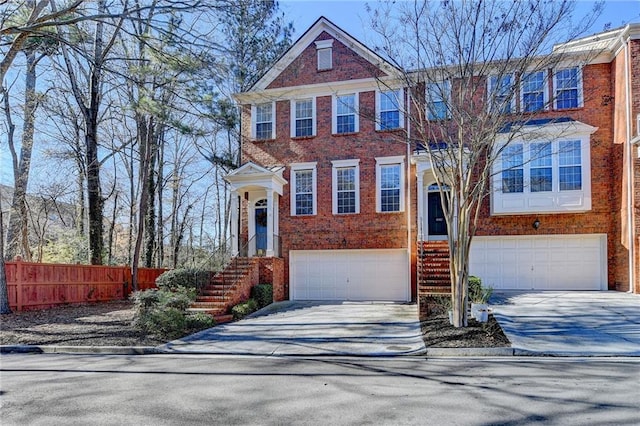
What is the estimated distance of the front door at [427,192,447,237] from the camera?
16.2 m

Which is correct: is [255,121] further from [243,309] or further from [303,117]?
[243,309]

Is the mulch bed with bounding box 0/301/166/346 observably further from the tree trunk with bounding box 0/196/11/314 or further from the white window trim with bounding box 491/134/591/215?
the white window trim with bounding box 491/134/591/215

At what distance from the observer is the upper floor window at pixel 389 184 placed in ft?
52.4

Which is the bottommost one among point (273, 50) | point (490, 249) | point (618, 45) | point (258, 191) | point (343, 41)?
point (490, 249)

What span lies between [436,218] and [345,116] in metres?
5.32

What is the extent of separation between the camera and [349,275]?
53.5 ft

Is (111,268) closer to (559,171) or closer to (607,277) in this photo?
(559,171)

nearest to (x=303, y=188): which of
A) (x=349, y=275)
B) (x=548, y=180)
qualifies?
(x=349, y=275)

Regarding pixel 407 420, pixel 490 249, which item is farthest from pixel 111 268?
pixel 407 420

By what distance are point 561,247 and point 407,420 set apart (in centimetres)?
1288

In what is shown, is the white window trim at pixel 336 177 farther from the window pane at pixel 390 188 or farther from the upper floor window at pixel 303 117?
the upper floor window at pixel 303 117

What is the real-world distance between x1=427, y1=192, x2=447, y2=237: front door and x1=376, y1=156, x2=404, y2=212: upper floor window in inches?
51.9

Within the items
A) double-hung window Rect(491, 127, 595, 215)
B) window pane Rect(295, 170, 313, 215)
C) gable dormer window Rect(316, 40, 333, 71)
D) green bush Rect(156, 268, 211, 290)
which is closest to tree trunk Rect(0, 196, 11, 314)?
green bush Rect(156, 268, 211, 290)

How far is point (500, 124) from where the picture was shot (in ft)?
30.5
